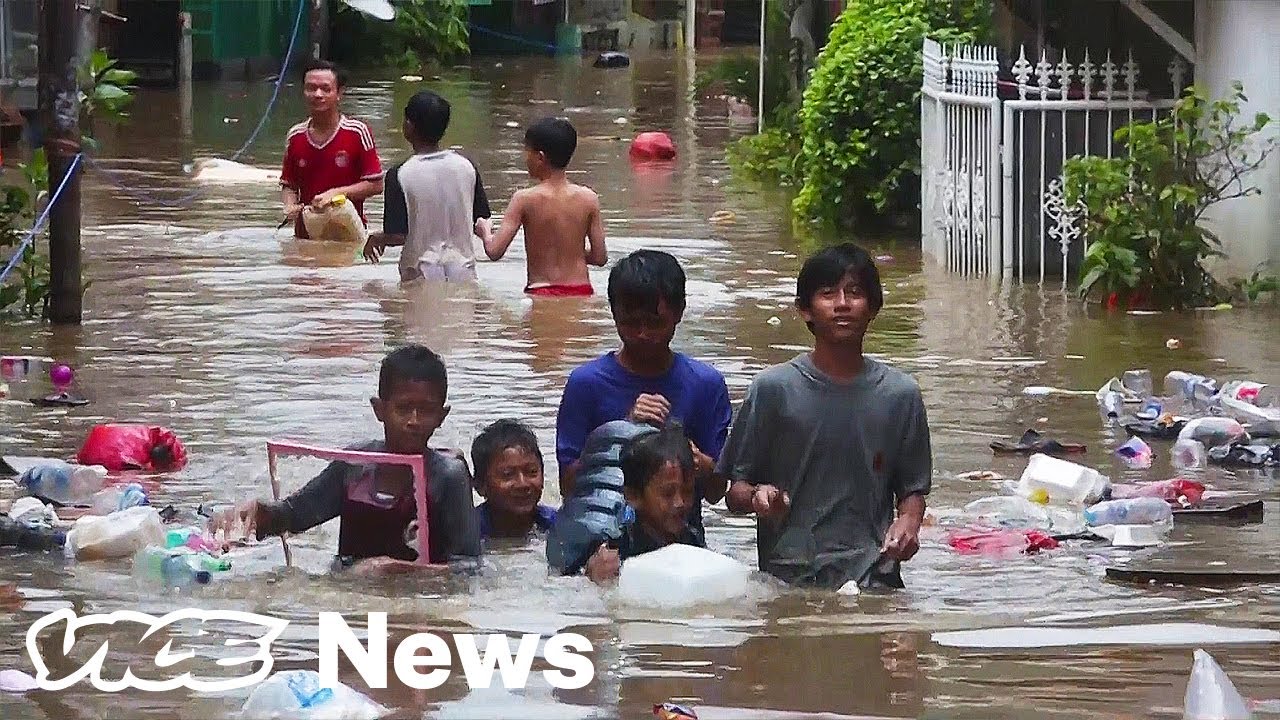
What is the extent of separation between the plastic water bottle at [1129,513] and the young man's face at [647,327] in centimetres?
194

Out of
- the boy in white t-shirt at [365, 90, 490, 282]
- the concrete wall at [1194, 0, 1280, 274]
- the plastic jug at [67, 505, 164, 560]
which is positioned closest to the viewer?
the plastic jug at [67, 505, 164, 560]

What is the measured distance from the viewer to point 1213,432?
30.9 feet

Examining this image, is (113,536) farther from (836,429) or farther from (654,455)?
(836,429)

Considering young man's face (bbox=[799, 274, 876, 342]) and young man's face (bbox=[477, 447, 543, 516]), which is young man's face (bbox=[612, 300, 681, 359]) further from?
young man's face (bbox=[477, 447, 543, 516])

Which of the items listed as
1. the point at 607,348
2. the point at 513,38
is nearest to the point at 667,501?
the point at 607,348

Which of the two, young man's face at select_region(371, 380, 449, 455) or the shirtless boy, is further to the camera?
the shirtless boy

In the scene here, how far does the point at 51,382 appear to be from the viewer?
10758mm

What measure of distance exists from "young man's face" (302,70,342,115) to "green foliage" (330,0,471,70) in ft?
86.0

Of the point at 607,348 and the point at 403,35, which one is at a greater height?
the point at 403,35

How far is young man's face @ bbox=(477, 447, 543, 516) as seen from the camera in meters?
7.64

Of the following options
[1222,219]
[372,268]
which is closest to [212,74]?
[372,268]

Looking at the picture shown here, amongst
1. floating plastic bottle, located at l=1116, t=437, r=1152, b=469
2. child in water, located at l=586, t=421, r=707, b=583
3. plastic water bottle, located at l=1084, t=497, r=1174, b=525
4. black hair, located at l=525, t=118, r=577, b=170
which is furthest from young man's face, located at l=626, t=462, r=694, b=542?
black hair, located at l=525, t=118, r=577, b=170

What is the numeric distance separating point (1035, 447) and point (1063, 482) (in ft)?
2.71

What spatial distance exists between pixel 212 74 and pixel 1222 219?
2416 centimetres
